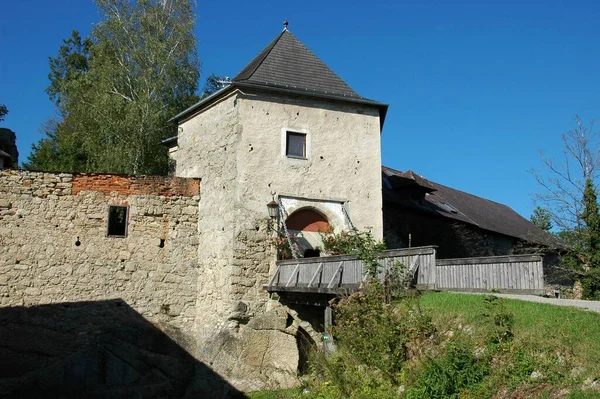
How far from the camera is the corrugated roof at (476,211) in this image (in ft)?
82.2

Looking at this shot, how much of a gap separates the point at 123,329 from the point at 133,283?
4.27ft

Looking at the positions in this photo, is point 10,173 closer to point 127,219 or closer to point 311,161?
point 127,219

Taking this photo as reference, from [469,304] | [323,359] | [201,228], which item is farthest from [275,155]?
[469,304]

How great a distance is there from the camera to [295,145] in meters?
17.6

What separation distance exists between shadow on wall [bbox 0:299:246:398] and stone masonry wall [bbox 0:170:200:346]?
0.38 m

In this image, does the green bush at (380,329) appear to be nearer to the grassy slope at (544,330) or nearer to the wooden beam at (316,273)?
the grassy slope at (544,330)

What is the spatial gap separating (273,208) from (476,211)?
1528cm

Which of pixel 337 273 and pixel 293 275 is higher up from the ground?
pixel 337 273

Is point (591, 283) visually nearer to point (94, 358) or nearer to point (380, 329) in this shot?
point (380, 329)

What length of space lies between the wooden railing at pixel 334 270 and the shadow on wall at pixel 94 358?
9.90 ft

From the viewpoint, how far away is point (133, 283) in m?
17.1

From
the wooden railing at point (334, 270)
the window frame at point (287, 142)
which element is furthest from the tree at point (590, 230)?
the wooden railing at point (334, 270)

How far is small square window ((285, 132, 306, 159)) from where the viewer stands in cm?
1746

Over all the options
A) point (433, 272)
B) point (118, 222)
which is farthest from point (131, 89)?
point (433, 272)
